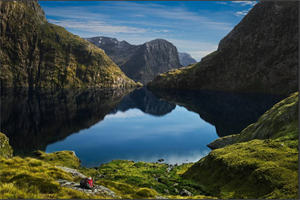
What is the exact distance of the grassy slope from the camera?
21656 mm

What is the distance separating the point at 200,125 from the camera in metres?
103

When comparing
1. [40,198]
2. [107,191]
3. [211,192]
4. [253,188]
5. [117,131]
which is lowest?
[117,131]

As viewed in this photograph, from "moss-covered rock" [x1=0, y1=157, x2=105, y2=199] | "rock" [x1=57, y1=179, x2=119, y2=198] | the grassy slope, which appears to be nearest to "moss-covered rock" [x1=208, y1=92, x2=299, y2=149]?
the grassy slope

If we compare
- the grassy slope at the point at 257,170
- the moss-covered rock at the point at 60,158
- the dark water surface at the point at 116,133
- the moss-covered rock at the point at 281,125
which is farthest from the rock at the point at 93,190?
the dark water surface at the point at 116,133

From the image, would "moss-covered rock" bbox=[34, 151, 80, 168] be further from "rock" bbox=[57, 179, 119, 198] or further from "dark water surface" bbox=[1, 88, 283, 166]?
"rock" bbox=[57, 179, 119, 198]

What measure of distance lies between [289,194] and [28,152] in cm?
6052

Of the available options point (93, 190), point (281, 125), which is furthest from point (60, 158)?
point (281, 125)

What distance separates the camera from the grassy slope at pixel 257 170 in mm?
21656

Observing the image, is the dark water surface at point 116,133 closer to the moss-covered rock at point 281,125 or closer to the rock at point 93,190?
the moss-covered rock at point 281,125

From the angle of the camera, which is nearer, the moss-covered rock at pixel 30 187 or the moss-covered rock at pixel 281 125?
the moss-covered rock at pixel 30 187

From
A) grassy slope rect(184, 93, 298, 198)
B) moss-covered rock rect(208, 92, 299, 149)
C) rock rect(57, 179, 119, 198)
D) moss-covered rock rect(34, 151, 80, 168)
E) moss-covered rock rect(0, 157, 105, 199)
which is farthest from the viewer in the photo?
moss-covered rock rect(34, 151, 80, 168)

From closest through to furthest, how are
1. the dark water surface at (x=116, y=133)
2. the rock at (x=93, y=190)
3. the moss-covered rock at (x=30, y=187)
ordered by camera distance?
the moss-covered rock at (x=30, y=187) → the rock at (x=93, y=190) → the dark water surface at (x=116, y=133)

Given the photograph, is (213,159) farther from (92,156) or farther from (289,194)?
(92,156)

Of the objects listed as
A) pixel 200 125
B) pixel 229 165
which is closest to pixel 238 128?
pixel 200 125
